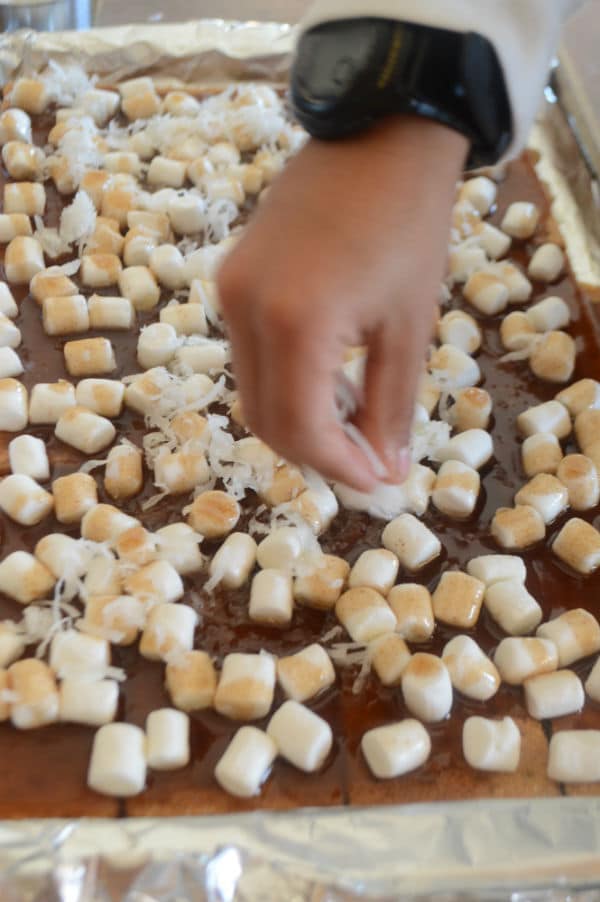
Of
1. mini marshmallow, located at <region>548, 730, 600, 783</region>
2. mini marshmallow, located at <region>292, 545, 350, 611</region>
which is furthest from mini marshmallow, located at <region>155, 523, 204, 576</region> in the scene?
mini marshmallow, located at <region>548, 730, 600, 783</region>

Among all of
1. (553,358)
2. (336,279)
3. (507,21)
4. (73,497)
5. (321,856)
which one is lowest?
(321,856)

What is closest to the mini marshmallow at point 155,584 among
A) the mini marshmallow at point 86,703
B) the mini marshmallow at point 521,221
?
the mini marshmallow at point 86,703

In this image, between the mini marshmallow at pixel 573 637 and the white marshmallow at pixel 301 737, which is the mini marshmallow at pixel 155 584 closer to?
the white marshmallow at pixel 301 737

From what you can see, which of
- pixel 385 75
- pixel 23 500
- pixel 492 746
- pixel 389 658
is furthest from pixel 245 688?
pixel 385 75

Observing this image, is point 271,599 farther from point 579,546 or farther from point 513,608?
point 579,546

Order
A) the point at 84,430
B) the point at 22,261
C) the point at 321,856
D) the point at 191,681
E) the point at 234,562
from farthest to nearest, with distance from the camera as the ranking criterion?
the point at 22,261, the point at 84,430, the point at 234,562, the point at 191,681, the point at 321,856

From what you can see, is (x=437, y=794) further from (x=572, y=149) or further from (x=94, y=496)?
(x=572, y=149)

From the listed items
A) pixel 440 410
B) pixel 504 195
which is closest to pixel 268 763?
pixel 440 410
